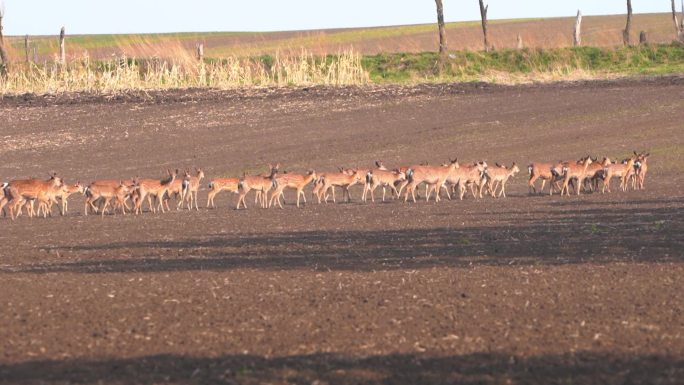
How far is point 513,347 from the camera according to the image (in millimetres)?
12664

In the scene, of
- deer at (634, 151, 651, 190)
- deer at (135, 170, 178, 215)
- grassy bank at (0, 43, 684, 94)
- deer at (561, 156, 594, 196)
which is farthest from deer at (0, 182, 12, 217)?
grassy bank at (0, 43, 684, 94)

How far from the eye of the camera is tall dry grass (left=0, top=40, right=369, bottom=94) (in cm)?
5400

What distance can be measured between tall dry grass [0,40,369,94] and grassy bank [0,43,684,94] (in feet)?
0.13

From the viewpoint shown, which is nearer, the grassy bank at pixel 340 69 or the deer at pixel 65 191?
the deer at pixel 65 191

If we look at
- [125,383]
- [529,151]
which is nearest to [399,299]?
[125,383]

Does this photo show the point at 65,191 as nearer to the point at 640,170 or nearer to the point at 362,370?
the point at 640,170

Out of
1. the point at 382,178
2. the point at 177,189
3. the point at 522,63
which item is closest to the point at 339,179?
the point at 382,178

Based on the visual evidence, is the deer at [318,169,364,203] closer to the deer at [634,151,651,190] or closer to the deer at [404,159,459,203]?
the deer at [404,159,459,203]

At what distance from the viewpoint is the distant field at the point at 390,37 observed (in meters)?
85.2

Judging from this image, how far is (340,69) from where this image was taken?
54.6 metres

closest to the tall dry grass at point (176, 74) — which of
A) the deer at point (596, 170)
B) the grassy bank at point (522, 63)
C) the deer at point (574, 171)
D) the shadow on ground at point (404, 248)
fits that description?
the grassy bank at point (522, 63)

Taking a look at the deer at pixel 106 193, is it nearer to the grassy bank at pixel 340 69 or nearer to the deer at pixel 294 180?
the deer at pixel 294 180

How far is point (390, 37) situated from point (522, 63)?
160 ft

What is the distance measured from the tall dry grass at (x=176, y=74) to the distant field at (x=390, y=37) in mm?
17995
